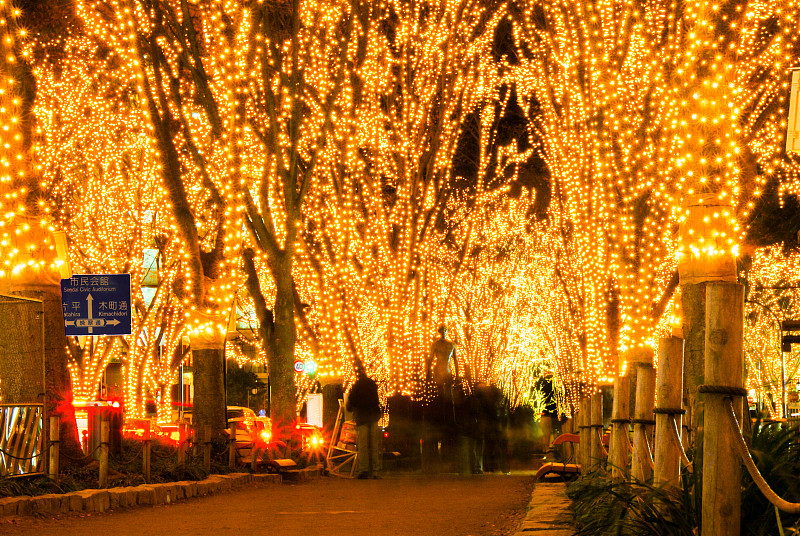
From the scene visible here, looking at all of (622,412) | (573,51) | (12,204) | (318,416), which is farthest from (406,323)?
(622,412)

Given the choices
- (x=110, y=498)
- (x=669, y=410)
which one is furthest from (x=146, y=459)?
(x=669, y=410)

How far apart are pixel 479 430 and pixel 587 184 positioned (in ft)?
31.8

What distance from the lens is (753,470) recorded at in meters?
4.14

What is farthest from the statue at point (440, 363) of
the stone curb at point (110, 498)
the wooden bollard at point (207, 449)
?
the stone curb at point (110, 498)

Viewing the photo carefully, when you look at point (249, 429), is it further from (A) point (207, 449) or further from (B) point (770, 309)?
(B) point (770, 309)

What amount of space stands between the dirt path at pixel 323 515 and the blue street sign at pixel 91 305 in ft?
8.71

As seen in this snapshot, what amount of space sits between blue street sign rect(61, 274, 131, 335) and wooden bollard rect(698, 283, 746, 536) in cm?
974

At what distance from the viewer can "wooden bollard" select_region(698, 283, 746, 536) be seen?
14.4ft

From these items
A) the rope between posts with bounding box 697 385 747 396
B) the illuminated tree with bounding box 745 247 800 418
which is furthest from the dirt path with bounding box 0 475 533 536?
the illuminated tree with bounding box 745 247 800 418

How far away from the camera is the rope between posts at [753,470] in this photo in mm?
3955

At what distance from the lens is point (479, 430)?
2392 cm

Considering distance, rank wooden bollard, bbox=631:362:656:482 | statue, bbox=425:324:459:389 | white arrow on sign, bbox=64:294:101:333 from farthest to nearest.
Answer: statue, bbox=425:324:459:389, white arrow on sign, bbox=64:294:101:333, wooden bollard, bbox=631:362:656:482

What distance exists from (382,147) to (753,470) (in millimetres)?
18565

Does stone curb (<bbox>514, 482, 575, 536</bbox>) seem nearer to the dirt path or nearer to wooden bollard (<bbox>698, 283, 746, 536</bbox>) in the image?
the dirt path
